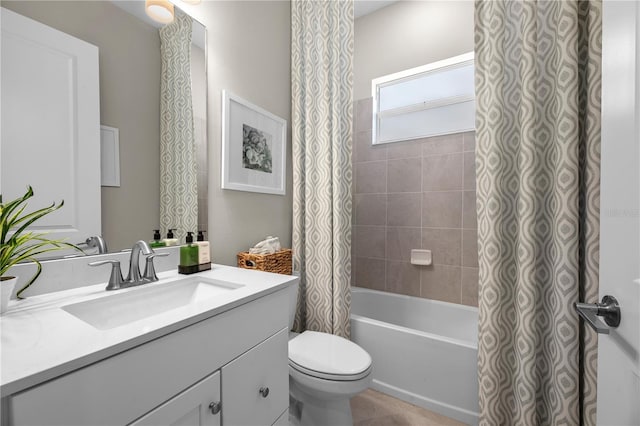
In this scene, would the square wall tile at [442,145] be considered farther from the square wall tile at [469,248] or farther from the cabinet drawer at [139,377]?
the cabinet drawer at [139,377]

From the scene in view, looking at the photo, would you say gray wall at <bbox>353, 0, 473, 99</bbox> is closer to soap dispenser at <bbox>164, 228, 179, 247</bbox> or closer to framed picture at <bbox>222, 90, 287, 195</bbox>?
framed picture at <bbox>222, 90, 287, 195</bbox>

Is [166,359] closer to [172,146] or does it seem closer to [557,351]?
[172,146]

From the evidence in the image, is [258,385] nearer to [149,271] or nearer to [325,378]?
[325,378]

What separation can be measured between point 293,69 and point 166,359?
76.5 inches

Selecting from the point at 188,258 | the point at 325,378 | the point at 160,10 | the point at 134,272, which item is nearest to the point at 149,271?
the point at 134,272

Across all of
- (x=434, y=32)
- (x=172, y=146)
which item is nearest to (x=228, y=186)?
(x=172, y=146)

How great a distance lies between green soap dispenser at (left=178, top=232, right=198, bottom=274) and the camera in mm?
1153

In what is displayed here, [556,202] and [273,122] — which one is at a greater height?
[273,122]

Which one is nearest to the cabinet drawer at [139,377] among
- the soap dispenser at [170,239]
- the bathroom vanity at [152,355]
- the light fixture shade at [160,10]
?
the bathroom vanity at [152,355]

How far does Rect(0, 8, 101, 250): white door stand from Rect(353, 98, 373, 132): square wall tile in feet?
6.78

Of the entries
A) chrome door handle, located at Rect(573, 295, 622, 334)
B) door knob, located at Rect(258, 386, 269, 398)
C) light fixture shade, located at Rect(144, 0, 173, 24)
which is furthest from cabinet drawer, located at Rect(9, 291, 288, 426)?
light fixture shade, located at Rect(144, 0, 173, 24)

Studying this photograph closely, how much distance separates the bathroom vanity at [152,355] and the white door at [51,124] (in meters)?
0.30

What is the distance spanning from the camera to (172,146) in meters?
1.24

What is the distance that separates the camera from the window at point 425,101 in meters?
2.20
